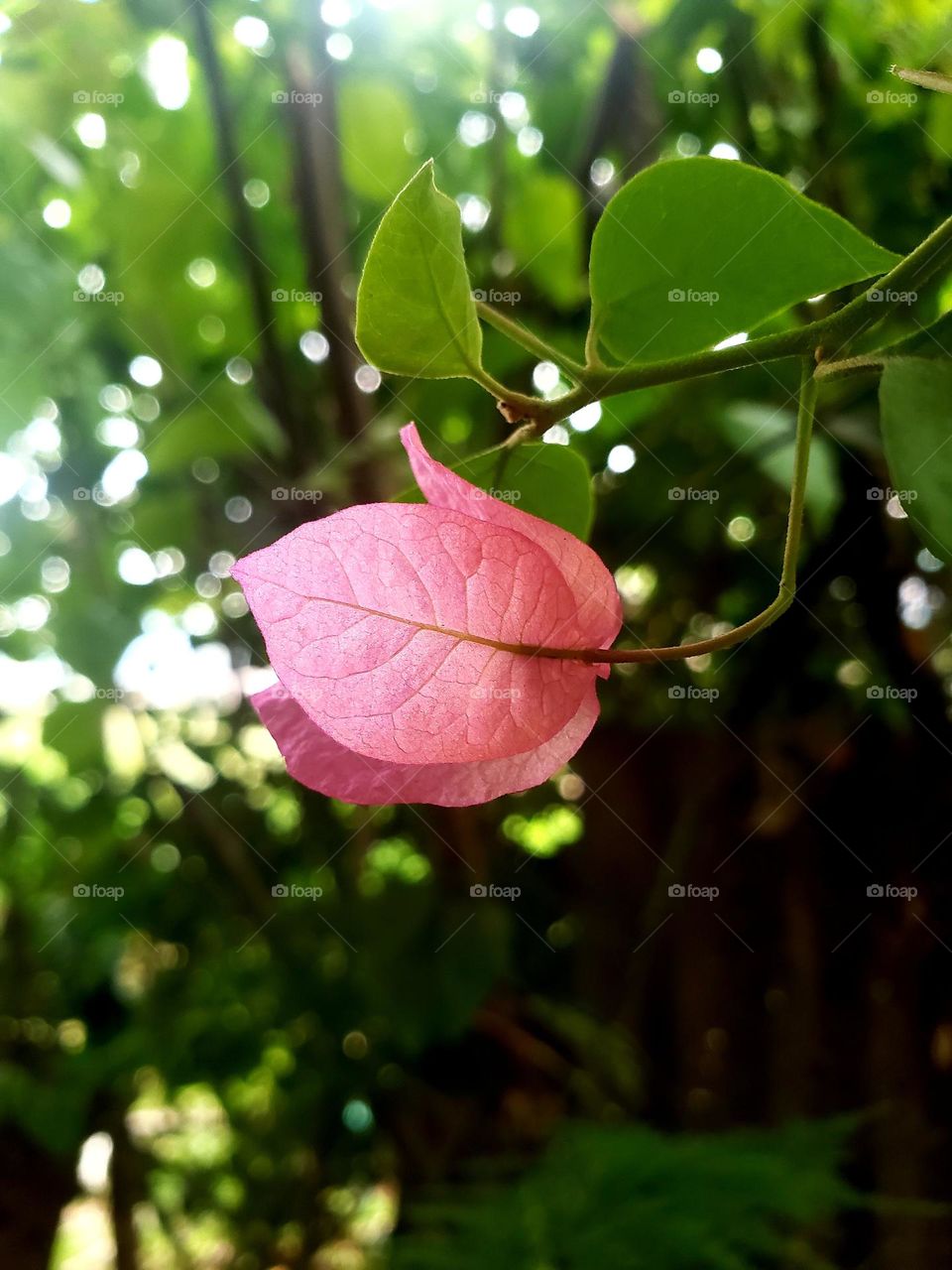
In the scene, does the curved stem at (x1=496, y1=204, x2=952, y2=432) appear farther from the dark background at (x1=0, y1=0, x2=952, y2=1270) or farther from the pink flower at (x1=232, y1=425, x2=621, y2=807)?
the dark background at (x1=0, y1=0, x2=952, y2=1270)

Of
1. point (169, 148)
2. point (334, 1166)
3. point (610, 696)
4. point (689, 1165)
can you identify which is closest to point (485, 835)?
point (610, 696)

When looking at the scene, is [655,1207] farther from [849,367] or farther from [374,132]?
[374,132]

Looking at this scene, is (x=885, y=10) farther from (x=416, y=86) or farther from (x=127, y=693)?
(x=127, y=693)

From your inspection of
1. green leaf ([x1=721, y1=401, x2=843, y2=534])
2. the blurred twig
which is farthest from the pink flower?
the blurred twig

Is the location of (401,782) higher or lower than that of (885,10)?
lower

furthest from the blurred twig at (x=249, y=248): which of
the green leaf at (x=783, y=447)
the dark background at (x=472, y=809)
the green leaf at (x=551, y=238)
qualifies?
the green leaf at (x=783, y=447)

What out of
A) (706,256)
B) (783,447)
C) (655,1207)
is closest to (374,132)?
(783,447)
